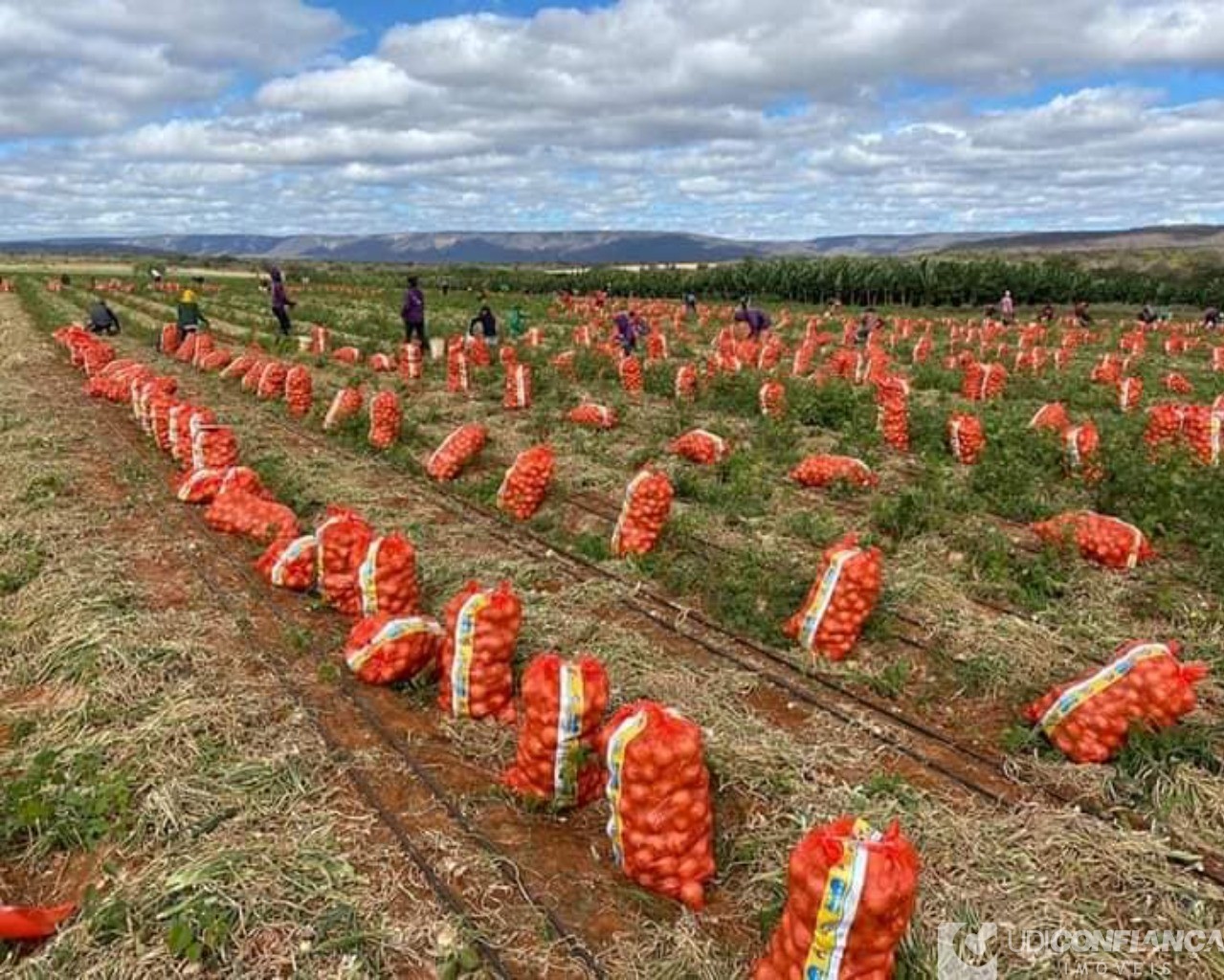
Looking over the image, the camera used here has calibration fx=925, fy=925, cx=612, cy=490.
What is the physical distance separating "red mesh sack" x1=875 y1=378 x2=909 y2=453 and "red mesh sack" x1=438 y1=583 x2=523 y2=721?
703 centimetres

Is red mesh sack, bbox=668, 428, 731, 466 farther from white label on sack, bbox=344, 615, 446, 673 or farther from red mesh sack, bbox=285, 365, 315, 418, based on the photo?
red mesh sack, bbox=285, 365, 315, 418

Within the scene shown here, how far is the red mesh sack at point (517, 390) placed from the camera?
529 inches

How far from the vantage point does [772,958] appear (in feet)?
9.87

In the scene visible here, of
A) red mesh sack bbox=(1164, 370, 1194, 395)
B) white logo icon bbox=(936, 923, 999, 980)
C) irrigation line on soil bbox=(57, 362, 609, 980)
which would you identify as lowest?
red mesh sack bbox=(1164, 370, 1194, 395)

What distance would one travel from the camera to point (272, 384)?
14438mm

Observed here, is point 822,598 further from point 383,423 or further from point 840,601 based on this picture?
point 383,423

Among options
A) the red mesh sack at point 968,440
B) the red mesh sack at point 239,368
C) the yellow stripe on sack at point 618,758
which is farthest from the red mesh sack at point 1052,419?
the red mesh sack at point 239,368

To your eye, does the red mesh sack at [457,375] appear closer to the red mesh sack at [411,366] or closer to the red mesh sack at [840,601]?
the red mesh sack at [411,366]

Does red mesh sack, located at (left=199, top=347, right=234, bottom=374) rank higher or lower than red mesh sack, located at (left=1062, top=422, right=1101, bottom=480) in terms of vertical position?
lower

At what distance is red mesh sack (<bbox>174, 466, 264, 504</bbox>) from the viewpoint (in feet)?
27.9

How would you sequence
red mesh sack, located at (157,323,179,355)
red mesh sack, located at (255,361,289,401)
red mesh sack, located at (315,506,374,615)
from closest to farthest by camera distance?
1. red mesh sack, located at (315,506,374,615)
2. red mesh sack, located at (255,361,289,401)
3. red mesh sack, located at (157,323,179,355)

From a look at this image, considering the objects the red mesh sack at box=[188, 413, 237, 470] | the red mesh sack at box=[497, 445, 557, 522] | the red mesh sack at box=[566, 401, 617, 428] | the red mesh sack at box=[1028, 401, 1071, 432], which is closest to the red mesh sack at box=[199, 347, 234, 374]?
the red mesh sack at box=[188, 413, 237, 470]

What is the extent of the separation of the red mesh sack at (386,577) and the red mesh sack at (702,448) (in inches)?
189

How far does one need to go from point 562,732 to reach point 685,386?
33.8 feet
